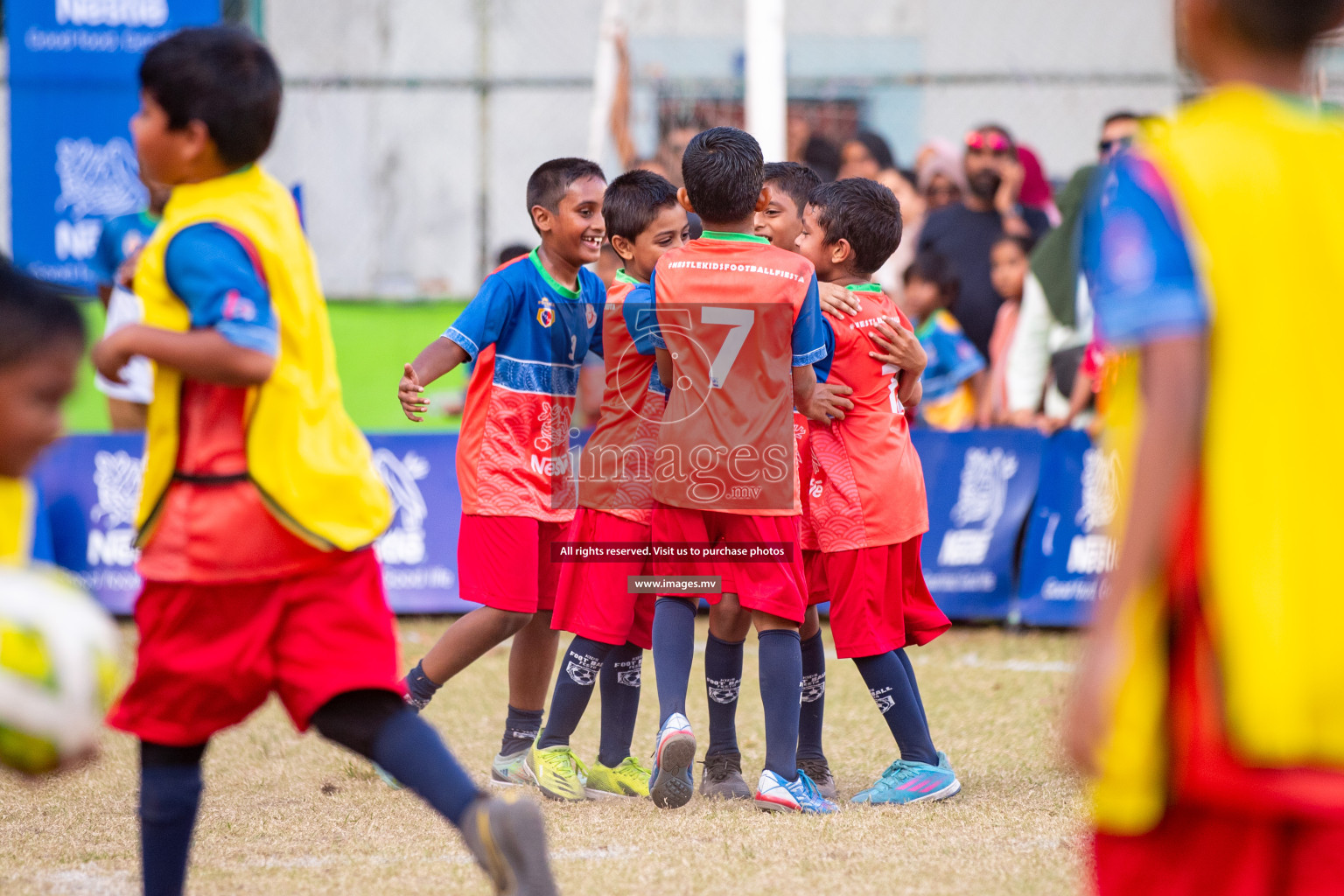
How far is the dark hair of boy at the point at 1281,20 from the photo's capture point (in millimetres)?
1743

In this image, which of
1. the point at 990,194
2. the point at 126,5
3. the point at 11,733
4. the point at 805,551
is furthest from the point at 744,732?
the point at 126,5

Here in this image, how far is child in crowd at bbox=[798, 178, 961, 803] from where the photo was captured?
4.19 m

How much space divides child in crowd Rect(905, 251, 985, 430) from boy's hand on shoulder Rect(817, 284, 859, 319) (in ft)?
12.2

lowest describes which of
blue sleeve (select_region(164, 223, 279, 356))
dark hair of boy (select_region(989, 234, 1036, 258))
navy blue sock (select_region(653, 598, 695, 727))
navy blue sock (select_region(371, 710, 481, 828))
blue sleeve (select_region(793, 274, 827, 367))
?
navy blue sock (select_region(653, 598, 695, 727))

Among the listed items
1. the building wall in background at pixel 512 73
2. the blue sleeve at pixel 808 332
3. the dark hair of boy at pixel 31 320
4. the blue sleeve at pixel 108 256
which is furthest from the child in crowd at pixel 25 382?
the building wall in background at pixel 512 73

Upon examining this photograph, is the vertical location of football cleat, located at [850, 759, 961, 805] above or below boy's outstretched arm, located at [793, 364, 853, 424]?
below

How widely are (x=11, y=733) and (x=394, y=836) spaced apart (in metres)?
1.73

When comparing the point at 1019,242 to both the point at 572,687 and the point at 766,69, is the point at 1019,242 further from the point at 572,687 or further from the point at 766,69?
the point at 572,687

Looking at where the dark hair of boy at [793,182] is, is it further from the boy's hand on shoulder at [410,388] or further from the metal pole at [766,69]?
the metal pole at [766,69]

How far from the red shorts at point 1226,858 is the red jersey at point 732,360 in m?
2.38

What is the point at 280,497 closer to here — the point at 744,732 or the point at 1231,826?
the point at 1231,826


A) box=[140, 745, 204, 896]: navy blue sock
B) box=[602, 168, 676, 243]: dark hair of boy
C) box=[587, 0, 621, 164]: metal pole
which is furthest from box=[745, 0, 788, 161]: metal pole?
box=[140, 745, 204, 896]: navy blue sock

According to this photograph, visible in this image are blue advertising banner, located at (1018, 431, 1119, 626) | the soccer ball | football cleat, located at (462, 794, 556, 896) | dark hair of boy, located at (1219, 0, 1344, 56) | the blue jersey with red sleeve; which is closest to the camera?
dark hair of boy, located at (1219, 0, 1344, 56)

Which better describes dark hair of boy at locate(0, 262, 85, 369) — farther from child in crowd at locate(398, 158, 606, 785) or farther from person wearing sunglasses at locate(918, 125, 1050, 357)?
person wearing sunglasses at locate(918, 125, 1050, 357)
